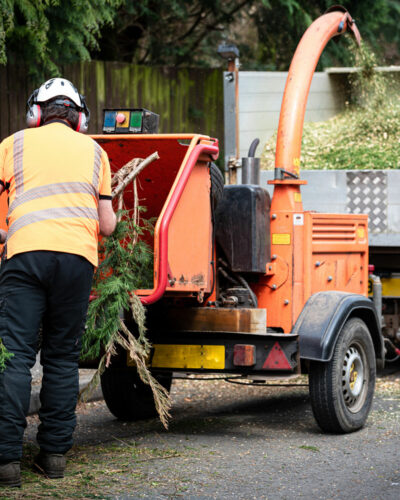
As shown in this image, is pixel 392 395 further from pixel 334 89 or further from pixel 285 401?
pixel 334 89

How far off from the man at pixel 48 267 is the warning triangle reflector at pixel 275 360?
4.91 feet

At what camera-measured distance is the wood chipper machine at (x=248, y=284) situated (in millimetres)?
5754

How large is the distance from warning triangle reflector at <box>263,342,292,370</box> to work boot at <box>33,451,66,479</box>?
164 cm

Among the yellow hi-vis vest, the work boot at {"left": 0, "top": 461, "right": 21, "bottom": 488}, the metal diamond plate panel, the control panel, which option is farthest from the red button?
the metal diamond plate panel

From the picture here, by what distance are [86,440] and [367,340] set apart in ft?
6.95

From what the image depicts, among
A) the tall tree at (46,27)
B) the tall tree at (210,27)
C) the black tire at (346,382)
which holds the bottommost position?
the black tire at (346,382)

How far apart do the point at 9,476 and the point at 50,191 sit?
143cm

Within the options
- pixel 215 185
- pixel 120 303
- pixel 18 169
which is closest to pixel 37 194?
pixel 18 169

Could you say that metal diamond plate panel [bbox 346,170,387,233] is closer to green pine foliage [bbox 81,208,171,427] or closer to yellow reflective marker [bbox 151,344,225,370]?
yellow reflective marker [bbox 151,344,225,370]

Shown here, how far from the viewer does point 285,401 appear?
7.88 metres

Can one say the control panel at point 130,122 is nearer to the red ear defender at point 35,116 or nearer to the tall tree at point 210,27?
the red ear defender at point 35,116

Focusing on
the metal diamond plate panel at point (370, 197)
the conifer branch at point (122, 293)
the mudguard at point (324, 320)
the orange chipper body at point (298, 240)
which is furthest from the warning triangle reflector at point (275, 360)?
the metal diamond plate panel at point (370, 197)

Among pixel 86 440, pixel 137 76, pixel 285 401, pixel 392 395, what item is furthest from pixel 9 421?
pixel 137 76

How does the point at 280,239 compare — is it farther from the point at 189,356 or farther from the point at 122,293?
the point at 122,293
